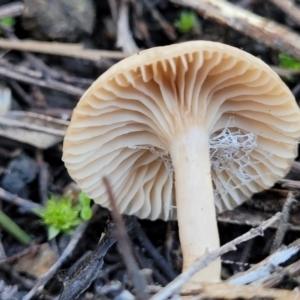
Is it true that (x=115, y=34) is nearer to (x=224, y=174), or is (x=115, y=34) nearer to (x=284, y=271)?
(x=224, y=174)

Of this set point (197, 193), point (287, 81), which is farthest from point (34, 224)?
point (287, 81)

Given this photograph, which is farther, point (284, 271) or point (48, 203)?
point (48, 203)

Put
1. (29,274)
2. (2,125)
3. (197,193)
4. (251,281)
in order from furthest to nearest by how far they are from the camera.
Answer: (2,125) < (29,274) < (197,193) < (251,281)

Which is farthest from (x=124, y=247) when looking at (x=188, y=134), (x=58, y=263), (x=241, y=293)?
(x=58, y=263)

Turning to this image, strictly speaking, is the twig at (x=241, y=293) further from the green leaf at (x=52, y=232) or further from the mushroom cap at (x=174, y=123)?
the green leaf at (x=52, y=232)

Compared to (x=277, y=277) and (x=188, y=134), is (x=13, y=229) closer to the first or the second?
(x=188, y=134)

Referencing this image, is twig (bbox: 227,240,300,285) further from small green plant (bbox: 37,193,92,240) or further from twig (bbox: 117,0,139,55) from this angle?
twig (bbox: 117,0,139,55)

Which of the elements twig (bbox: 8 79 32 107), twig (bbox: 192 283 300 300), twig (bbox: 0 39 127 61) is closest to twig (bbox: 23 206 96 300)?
twig (bbox: 192 283 300 300)

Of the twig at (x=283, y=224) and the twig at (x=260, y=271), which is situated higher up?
the twig at (x=283, y=224)

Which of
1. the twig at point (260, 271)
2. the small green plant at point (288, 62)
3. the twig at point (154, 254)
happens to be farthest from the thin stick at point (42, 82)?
the twig at point (260, 271)
